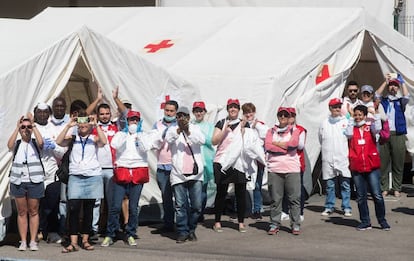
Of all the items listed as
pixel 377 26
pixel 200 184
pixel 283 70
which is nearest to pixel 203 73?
pixel 283 70

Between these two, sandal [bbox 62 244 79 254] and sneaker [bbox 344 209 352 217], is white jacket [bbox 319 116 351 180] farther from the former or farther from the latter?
sandal [bbox 62 244 79 254]

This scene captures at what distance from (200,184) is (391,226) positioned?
2.73 metres

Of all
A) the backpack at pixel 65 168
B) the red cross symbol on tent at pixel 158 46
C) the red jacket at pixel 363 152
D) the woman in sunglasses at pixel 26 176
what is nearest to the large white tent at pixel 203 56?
the red cross symbol on tent at pixel 158 46

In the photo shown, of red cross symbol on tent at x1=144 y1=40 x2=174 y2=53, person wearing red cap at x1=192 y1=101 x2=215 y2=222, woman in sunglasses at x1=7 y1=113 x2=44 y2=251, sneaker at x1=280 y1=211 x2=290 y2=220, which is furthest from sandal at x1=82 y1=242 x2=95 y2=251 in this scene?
red cross symbol on tent at x1=144 y1=40 x2=174 y2=53

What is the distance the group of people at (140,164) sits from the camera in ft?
34.5

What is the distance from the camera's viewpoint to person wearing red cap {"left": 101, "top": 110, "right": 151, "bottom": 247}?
10.9 m

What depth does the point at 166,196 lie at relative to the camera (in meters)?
11.8

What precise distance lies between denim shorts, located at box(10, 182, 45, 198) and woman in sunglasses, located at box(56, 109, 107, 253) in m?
0.33

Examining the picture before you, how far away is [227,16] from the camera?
54.9 ft

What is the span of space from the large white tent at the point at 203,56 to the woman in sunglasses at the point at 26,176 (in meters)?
0.36

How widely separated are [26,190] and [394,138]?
6715mm

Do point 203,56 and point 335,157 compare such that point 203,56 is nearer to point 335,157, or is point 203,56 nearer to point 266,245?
point 335,157

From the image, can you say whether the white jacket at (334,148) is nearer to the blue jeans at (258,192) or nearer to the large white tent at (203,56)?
the large white tent at (203,56)

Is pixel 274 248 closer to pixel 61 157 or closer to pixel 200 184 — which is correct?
pixel 200 184
